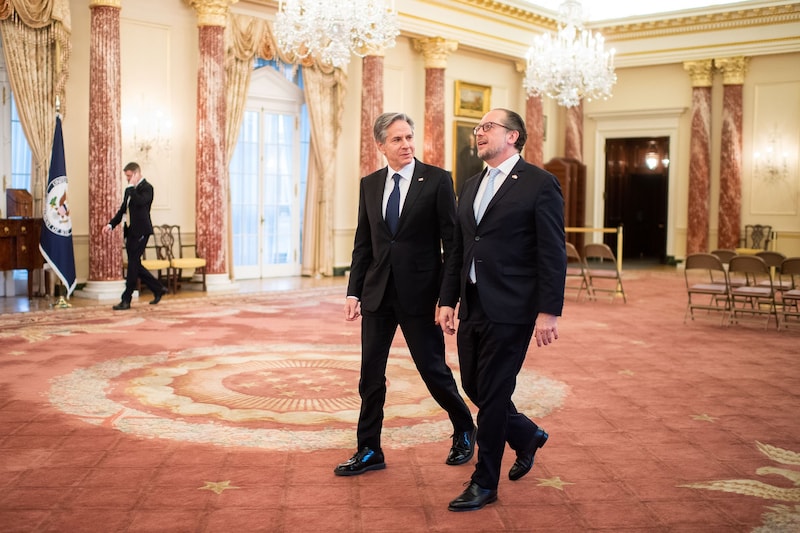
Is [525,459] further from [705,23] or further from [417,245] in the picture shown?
[705,23]

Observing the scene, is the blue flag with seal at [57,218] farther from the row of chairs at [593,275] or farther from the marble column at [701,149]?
the marble column at [701,149]

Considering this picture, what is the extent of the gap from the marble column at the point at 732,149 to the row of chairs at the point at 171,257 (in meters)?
10.5

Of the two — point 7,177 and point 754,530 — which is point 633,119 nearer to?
point 7,177

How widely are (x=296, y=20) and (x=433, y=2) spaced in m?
5.41

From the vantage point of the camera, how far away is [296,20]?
9.67m

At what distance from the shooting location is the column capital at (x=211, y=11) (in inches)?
440

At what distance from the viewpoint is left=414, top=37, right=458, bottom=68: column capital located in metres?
14.6

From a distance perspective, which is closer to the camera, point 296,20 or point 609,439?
point 609,439

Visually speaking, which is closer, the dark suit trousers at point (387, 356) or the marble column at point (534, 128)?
the dark suit trousers at point (387, 356)

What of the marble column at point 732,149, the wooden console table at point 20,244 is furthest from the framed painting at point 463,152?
the wooden console table at point 20,244

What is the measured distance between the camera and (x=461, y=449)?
4.20 m

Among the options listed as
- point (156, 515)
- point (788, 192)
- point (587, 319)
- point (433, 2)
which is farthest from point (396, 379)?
point (788, 192)

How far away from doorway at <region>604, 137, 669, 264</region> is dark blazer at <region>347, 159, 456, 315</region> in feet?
52.1

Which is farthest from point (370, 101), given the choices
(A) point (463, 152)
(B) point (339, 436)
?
(B) point (339, 436)
